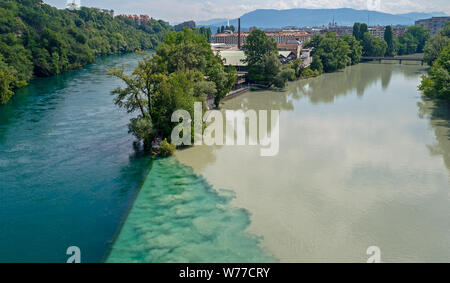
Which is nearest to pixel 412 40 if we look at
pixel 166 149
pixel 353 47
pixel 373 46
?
pixel 373 46

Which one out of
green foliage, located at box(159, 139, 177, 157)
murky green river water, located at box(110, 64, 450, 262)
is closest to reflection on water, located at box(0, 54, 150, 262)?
green foliage, located at box(159, 139, 177, 157)

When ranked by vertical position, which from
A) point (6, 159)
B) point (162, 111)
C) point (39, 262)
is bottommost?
point (39, 262)

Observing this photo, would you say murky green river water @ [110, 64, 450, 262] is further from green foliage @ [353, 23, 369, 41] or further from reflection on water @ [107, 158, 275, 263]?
green foliage @ [353, 23, 369, 41]

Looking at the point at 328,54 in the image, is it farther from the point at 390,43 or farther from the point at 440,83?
the point at 390,43

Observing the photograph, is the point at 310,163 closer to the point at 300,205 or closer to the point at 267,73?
the point at 300,205
